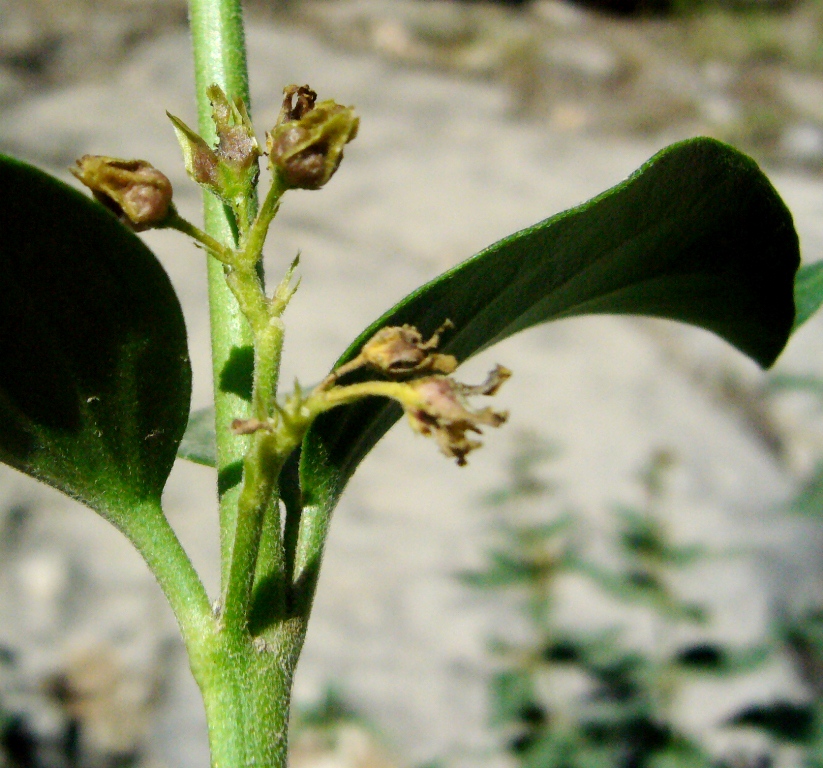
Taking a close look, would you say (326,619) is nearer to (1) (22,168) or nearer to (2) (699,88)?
(1) (22,168)

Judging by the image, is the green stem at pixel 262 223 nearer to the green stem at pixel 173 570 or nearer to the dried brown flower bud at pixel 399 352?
the dried brown flower bud at pixel 399 352

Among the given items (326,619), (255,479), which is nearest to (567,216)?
(255,479)

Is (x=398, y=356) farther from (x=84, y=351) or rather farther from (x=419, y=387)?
(x=84, y=351)

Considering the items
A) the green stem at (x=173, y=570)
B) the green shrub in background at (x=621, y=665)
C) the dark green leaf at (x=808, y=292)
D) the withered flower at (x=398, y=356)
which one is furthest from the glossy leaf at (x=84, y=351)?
the green shrub in background at (x=621, y=665)

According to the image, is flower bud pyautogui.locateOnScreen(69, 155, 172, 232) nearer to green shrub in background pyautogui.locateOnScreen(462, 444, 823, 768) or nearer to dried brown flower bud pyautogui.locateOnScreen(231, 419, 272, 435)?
dried brown flower bud pyautogui.locateOnScreen(231, 419, 272, 435)

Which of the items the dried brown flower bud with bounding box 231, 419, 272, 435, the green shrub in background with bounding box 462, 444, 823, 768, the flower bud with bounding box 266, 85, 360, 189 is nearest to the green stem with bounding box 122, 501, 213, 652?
the dried brown flower bud with bounding box 231, 419, 272, 435
